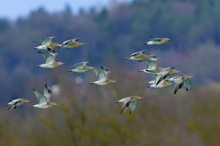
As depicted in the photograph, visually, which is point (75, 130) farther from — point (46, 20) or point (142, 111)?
point (46, 20)

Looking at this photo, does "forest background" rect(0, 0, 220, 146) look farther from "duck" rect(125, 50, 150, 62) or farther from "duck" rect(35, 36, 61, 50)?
"duck" rect(35, 36, 61, 50)

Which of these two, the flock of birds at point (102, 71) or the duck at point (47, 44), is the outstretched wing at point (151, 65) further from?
the duck at point (47, 44)

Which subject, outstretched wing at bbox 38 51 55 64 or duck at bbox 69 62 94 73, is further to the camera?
outstretched wing at bbox 38 51 55 64

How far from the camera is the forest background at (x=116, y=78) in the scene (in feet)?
98.7

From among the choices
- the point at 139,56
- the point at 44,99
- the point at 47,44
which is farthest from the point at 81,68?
the point at 139,56

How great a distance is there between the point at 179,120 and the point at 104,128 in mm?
6993

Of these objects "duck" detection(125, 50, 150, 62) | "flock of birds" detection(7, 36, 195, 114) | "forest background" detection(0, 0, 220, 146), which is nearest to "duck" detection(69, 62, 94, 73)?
"flock of birds" detection(7, 36, 195, 114)

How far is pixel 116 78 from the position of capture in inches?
1549

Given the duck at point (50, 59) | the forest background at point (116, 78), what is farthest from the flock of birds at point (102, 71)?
the forest background at point (116, 78)

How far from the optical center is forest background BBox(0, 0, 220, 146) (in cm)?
3008

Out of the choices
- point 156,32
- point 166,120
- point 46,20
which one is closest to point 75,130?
point 166,120

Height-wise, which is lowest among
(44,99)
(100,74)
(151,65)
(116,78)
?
(116,78)

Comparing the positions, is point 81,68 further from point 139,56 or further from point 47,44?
point 139,56

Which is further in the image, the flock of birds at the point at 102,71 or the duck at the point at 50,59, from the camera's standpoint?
the duck at the point at 50,59
